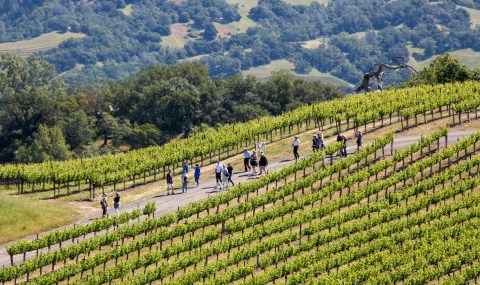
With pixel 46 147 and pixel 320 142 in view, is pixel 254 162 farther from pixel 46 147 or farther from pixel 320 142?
pixel 46 147

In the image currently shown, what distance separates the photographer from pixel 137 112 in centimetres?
17675

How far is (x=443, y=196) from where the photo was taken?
2788 inches

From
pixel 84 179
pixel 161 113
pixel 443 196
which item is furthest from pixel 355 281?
pixel 161 113

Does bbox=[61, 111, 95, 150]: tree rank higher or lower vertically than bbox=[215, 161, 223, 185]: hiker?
lower

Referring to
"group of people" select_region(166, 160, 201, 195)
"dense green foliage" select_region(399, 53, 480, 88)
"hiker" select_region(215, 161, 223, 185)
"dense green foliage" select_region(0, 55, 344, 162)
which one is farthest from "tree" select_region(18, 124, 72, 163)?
"hiker" select_region(215, 161, 223, 185)

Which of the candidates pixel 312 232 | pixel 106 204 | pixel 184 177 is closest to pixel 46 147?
pixel 184 177

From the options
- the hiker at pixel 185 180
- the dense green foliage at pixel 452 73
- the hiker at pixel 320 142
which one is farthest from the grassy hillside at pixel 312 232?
the dense green foliage at pixel 452 73

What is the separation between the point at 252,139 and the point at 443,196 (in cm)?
2692

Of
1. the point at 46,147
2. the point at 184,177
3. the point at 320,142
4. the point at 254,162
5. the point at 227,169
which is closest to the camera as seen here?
the point at 227,169

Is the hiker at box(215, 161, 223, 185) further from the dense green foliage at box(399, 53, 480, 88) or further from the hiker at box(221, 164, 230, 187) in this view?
the dense green foliage at box(399, 53, 480, 88)

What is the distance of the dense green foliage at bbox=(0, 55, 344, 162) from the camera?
541ft

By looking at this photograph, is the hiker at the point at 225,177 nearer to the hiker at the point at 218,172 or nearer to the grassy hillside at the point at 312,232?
the hiker at the point at 218,172

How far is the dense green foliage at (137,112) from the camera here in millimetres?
164875

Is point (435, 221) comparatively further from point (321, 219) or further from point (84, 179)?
point (84, 179)
